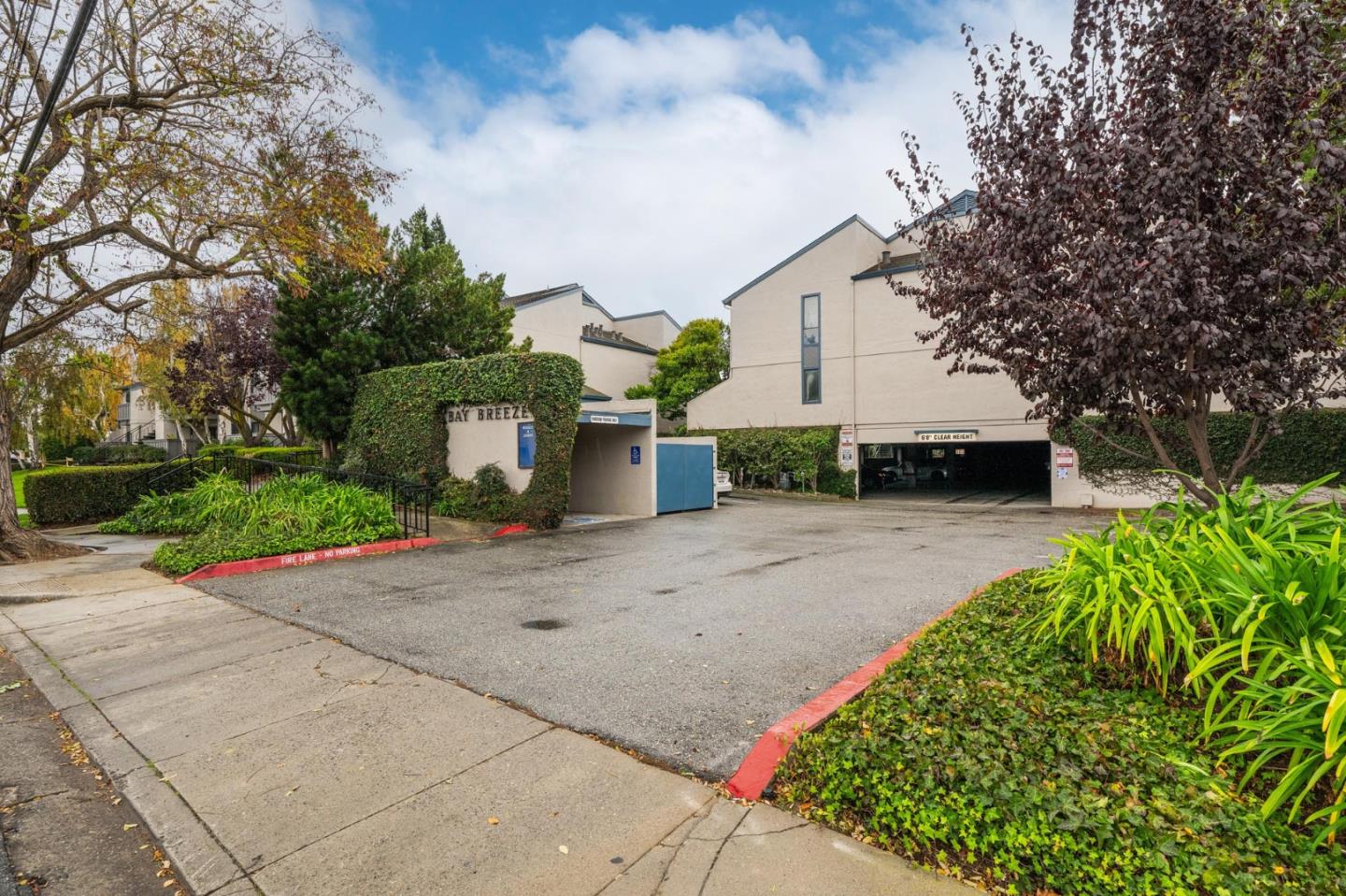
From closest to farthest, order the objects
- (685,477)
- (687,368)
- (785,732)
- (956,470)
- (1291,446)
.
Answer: (785,732) < (1291,446) < (685,477) < (687,368) < (956,470)

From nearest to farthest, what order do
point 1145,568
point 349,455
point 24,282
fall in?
1. point 1145,568
2. point 24,282
3. point 349,455


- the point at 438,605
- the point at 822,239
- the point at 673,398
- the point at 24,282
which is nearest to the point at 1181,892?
the point at 438,605

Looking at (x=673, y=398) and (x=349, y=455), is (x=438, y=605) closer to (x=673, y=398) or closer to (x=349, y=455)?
(x=349, y=455)

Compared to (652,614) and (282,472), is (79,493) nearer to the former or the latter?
(282,472)

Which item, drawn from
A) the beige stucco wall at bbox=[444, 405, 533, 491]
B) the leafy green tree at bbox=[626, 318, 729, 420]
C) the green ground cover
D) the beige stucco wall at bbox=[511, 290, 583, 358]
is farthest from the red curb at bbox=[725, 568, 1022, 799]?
the leafy green tree at bbox=[626, 318, 729, 420]

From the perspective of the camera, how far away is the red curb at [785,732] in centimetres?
320


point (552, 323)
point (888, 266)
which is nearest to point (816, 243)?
point (888, 266)

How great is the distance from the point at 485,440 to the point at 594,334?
21.1 meters

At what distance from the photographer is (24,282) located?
10320mm

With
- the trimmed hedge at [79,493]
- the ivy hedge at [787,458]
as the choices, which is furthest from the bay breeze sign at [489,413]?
the ivy hedge at [787,458]

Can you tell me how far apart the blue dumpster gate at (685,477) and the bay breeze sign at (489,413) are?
4654 mm

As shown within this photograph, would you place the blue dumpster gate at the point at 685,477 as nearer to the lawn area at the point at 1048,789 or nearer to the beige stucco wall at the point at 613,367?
the beige stucco wall at the point at 613,367

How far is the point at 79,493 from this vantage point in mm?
14531

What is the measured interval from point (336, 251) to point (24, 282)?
4.50m
